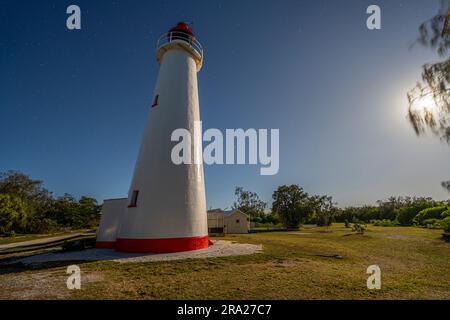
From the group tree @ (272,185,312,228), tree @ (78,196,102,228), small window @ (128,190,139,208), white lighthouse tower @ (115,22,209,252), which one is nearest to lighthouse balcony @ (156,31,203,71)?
white lighthouse tower @ (115,22,209,252)

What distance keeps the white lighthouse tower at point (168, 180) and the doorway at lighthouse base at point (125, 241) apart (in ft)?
0.14

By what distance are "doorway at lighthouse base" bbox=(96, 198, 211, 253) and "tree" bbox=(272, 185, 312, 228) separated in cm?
2527

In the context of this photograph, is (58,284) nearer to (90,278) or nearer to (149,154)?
(90,278)

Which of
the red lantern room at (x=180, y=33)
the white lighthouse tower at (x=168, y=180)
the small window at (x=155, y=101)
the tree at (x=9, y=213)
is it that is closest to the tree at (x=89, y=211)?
the tree at (x=9, y=213)

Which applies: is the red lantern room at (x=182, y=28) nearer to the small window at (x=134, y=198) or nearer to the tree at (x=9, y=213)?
the small window at (x=134, y=198)

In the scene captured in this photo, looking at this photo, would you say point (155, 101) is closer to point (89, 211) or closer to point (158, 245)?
point (158, 245)

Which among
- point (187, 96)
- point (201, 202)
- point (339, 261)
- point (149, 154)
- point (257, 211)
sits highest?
point (187, 96)

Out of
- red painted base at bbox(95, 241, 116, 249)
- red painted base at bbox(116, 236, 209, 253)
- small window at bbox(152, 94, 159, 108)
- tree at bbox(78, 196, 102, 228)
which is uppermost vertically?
small window at bbox(152, 94, 159, 108)

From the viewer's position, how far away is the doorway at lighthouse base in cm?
1036

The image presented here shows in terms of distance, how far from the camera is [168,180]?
35.9ft

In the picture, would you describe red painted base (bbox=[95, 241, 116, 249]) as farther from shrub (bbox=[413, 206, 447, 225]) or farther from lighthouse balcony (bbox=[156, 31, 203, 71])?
shrub (bbox=[413, 206, 447, 225])

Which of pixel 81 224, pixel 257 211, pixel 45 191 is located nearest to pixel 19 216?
pixel 81 224
